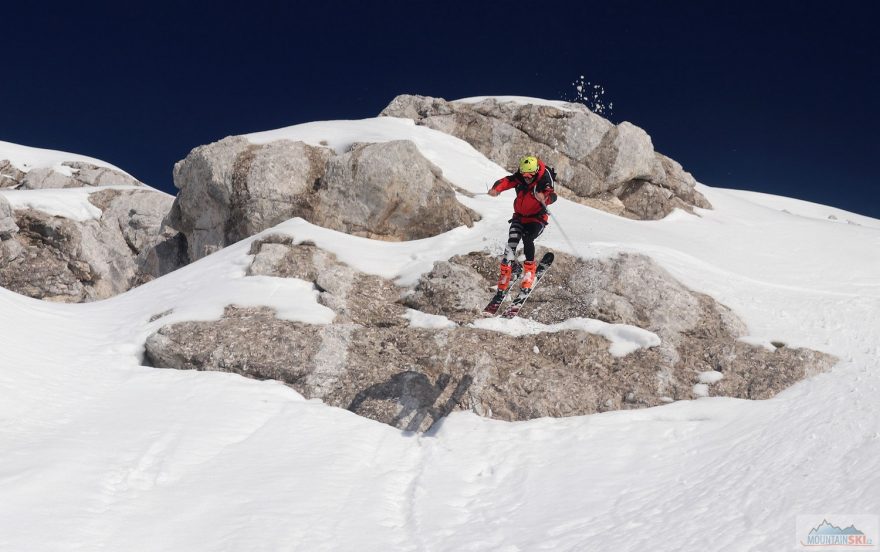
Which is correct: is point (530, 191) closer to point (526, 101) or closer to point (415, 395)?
point (415, 395)

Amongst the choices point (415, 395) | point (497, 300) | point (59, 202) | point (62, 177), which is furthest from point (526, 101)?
point (62, 177)

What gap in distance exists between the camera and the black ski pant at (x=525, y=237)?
1387cm

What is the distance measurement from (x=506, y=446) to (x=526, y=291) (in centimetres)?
411

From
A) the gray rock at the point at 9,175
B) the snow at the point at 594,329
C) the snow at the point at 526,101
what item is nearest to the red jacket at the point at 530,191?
the snow at the point at 594,329

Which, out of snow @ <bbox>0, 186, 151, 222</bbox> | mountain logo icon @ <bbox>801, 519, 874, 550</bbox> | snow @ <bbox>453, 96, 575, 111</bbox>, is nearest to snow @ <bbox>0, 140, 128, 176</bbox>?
snow @ <bbox>0, 186, 151, 222</bbox>

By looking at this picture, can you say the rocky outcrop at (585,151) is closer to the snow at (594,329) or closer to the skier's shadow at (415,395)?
the snow at (594,329)

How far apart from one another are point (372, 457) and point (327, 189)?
11166 millimetres

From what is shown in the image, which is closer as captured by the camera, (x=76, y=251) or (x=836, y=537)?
(x=836, y=537)

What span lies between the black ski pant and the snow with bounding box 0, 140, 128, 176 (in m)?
54.2

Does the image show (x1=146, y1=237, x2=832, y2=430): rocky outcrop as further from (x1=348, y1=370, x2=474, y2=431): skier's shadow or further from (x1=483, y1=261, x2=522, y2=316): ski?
(x1=483, y1=261, x2=522, y2=316): ski

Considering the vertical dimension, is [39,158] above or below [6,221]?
above

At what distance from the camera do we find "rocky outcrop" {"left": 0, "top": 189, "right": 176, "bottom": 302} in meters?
33.4

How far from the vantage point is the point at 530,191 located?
540 inches

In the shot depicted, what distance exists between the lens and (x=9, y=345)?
1177cm
